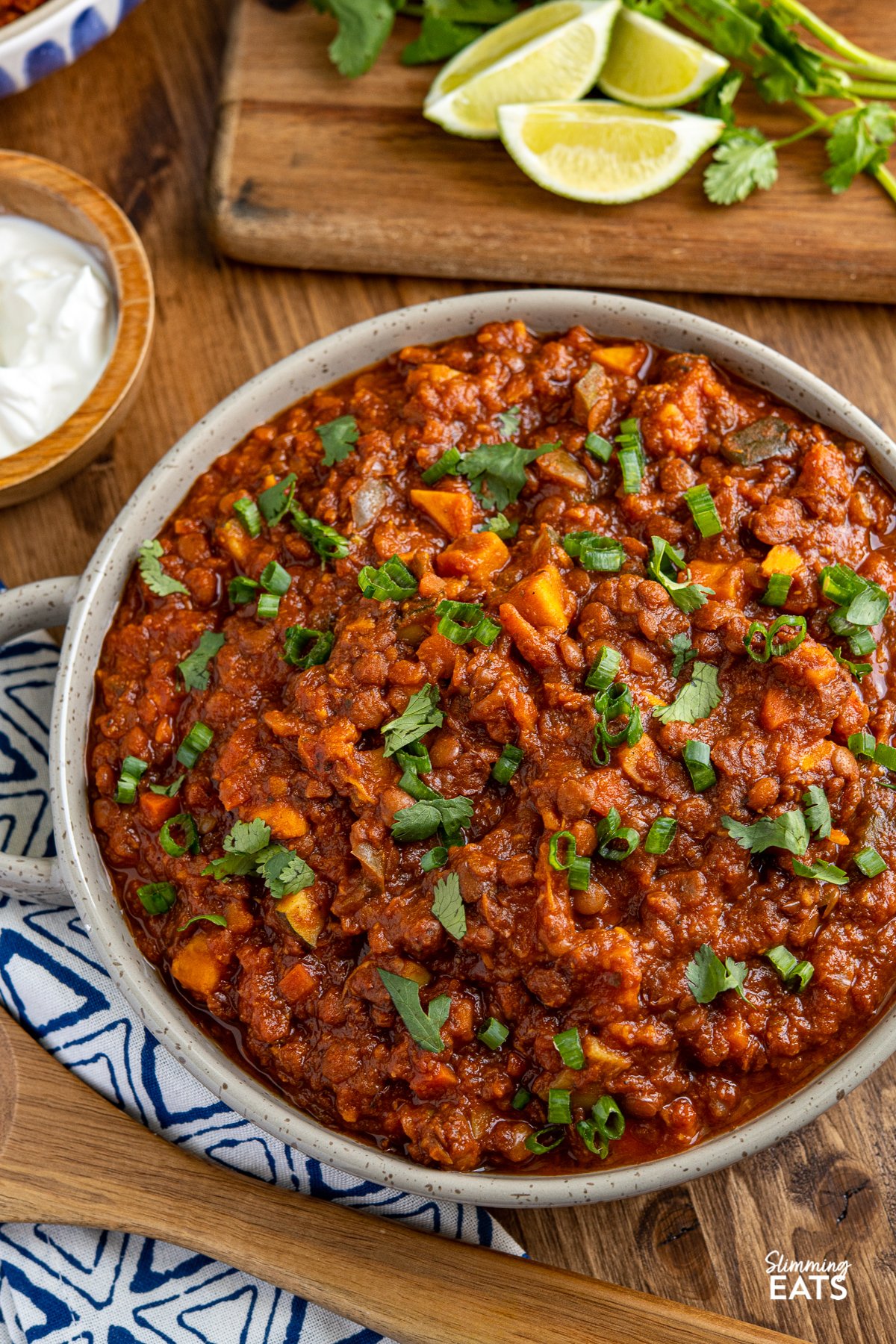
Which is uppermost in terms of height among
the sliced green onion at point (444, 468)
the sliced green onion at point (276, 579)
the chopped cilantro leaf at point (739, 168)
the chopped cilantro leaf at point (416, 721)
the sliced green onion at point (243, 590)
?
the chopped cilantro leaf at point (739, 168)

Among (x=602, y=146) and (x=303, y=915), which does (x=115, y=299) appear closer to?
(x=602, y=146)

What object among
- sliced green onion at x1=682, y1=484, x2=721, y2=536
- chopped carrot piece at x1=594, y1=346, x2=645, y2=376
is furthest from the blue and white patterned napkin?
chopped carrot piece at x1=594, y1=346, x2=645, y2=376

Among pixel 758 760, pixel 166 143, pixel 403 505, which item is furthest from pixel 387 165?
pixel 758 760

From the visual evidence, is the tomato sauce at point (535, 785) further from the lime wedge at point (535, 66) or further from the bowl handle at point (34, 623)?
the lime wedge at point (535, 66)

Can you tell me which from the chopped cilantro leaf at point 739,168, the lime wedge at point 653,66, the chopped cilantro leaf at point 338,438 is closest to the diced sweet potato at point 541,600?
the chopped cilantro leaf at point 338,438

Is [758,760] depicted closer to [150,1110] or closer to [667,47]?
[150,1110]

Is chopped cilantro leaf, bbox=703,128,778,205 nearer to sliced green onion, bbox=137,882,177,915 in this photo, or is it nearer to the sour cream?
the sour cream
